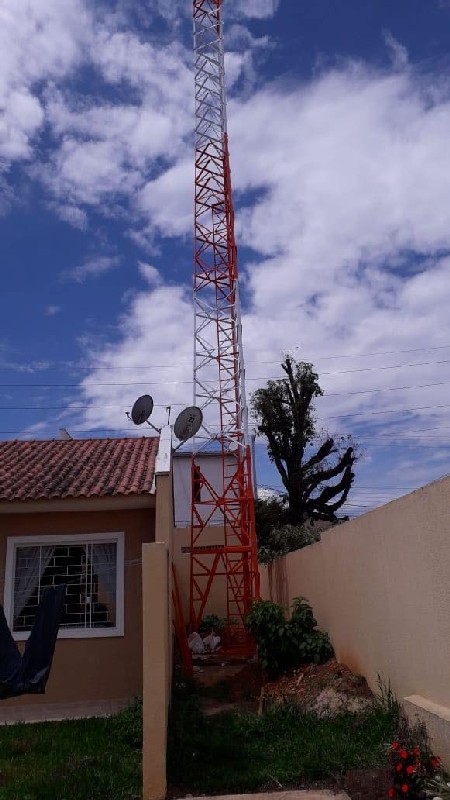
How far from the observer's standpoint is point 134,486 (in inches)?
374

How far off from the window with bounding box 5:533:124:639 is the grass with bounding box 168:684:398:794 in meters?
2.05

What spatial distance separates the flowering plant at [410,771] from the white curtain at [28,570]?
20.0 feet

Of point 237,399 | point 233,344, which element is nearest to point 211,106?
point 233,344

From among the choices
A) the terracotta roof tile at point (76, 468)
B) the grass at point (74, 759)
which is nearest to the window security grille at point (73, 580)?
the terracotta roof tile at point (76, 468)

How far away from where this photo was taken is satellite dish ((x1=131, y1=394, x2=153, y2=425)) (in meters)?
14.2

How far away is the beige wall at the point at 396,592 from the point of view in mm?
5938

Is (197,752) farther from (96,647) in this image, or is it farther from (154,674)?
(96,647)

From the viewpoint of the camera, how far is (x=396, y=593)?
7.19 metres

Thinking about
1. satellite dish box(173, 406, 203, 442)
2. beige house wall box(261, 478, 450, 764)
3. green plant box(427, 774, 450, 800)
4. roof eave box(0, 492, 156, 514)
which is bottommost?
green plant box(427, 774, 450, 800)

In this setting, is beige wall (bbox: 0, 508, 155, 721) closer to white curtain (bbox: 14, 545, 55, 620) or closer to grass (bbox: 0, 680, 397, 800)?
white curtain (bbox: 14, 545, 55, 620)

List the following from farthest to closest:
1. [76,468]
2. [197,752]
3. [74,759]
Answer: [76,468]
[197,752]
[74,759]

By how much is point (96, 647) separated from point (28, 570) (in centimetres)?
150

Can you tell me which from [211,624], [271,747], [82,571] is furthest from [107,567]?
[211,624]

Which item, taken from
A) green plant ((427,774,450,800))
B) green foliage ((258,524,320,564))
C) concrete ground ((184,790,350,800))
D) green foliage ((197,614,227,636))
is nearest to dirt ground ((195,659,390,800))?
concrete ground ((184,790,350,800))
